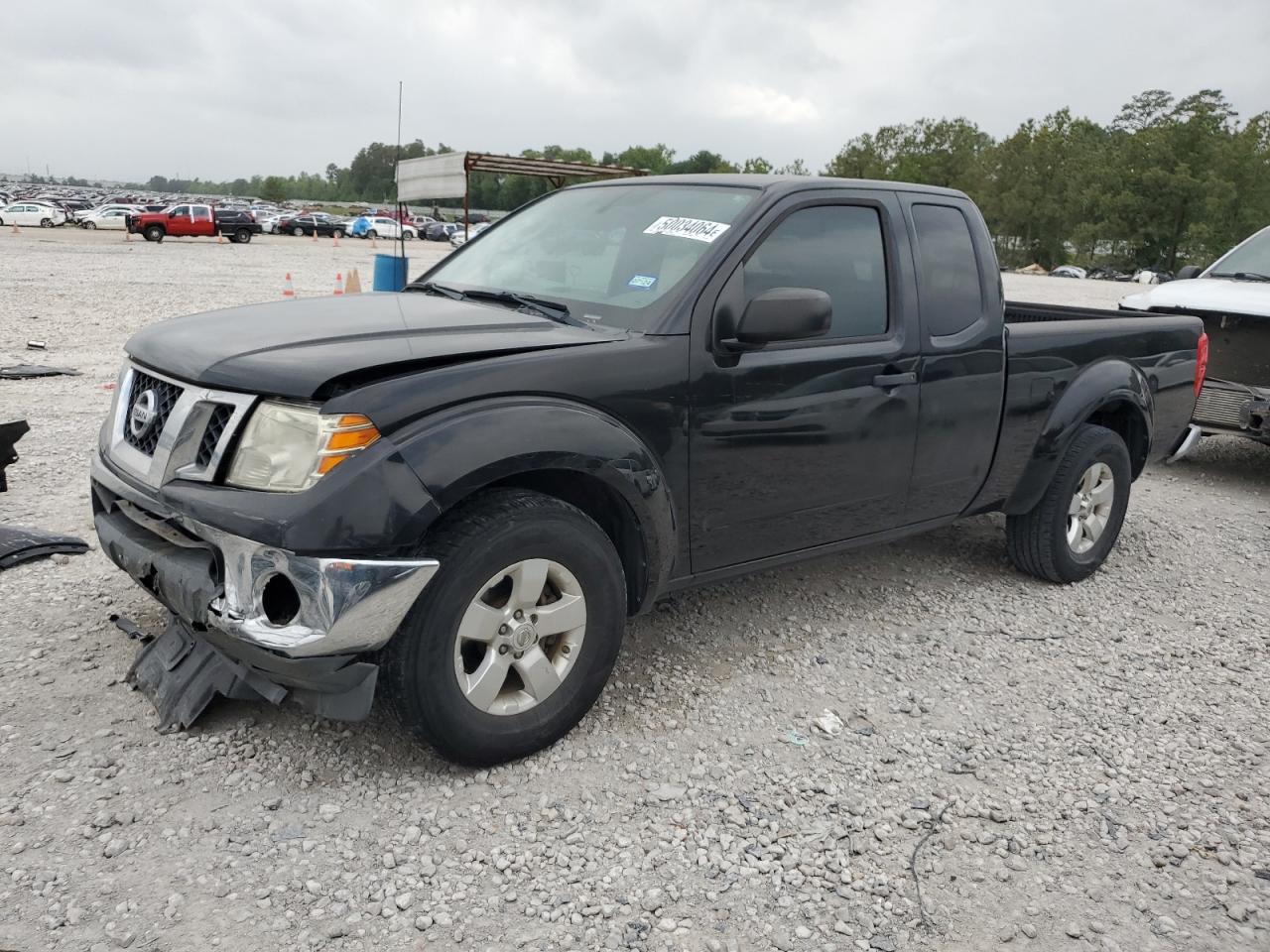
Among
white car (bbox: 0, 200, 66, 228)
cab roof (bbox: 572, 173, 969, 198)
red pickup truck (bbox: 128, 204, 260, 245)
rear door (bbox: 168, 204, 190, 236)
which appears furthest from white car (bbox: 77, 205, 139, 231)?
cab roof (bbox: 572, 173, 969, 198)

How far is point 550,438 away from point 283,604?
896 millimetres

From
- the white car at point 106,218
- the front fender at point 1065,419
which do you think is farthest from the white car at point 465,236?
the white car at point 106,218

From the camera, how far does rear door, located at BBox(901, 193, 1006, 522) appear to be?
4.23 metres

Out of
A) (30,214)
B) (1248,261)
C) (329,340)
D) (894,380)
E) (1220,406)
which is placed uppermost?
(1248,261)

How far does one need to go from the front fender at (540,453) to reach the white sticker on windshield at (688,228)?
0.85 metres

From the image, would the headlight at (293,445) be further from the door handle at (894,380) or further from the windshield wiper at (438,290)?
the door handle at (894,380)

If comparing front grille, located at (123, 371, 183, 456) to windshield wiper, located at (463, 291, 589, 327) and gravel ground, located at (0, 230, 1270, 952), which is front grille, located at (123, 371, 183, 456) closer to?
gravel ground, located at (0, 230, 1270, 952)

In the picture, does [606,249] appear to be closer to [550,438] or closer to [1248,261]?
[550,438]

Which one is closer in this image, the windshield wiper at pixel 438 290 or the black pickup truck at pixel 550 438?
the black pickup truck at pixel 550 438

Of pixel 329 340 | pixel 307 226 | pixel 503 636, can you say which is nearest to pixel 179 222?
pixel 307 226

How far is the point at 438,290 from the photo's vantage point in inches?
163

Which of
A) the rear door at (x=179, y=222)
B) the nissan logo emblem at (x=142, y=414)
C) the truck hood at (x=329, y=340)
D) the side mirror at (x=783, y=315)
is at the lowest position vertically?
the rear door at (x=179, y=222)

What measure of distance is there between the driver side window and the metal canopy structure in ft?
16.8

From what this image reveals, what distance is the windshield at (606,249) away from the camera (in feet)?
11.8
